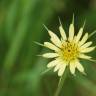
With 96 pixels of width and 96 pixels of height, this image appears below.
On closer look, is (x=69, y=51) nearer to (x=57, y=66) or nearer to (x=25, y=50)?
(x=57, y=66)

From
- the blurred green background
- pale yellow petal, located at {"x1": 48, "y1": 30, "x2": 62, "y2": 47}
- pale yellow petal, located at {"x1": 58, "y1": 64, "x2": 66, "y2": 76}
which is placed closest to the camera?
pale yellow petal, located at {"x1": 58, "y1": 64, "x2": 66, "y2": 76}

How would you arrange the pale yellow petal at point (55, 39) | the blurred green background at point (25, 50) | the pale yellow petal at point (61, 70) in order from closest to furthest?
the pale yellow petal at point (61, 70)
the pale yellow petal at point (55, 39)
the blurred green background at point (25, 50)

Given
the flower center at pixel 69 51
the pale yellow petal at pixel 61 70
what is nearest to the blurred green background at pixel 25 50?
the flower center at pixel 69 51

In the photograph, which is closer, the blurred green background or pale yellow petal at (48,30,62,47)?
pale yellow petal at (48,30,62,47)

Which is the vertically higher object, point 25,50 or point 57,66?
point 25,50

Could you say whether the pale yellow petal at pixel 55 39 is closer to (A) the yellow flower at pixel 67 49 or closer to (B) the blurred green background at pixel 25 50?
(A) the yellow flower at pixel 67 49

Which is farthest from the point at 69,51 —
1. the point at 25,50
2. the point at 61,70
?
the point at 25,50

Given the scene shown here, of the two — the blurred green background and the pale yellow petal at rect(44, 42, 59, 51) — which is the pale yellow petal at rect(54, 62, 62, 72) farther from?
the blurred green background

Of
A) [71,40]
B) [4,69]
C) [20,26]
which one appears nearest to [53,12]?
[20,26]

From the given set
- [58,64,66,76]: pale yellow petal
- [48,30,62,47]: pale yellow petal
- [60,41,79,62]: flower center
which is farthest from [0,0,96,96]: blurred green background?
[58,64,66,76]: pale yellow petal
